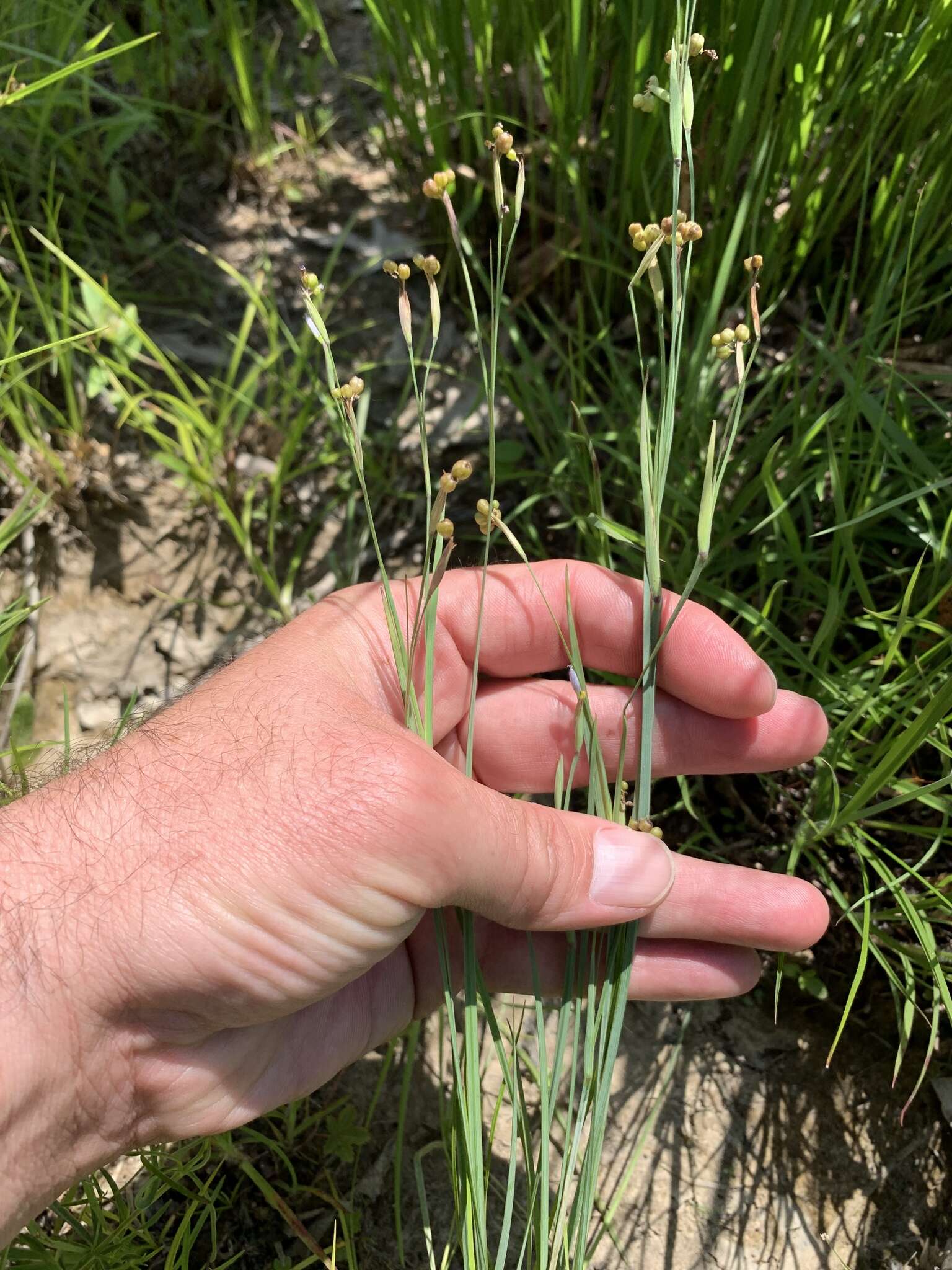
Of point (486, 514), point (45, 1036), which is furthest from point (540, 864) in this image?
point (45, 1036)

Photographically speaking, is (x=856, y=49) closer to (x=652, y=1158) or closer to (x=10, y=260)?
(x=10, y=260)

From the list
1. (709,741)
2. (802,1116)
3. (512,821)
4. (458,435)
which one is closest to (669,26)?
(458,435)

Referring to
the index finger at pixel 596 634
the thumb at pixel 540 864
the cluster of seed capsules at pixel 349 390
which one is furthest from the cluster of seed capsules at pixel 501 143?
the thumb at pixel 540 864

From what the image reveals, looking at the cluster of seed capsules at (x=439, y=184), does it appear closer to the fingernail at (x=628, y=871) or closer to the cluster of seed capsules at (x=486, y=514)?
the cluster of seed capsules at (x=486, y=514)

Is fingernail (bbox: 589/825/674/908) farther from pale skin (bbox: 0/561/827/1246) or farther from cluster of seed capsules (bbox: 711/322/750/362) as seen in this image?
cluster of seed capsules (bbox: 711/322/750/362)

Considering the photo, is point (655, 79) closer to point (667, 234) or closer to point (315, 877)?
point (667, 234)

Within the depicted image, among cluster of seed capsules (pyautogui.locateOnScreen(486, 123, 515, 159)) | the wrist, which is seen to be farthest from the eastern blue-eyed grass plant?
the wrist
